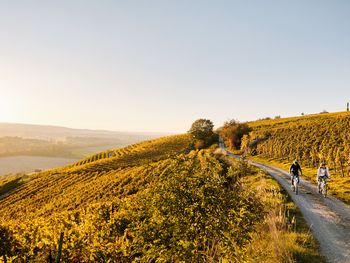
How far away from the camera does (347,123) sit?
2297 inches

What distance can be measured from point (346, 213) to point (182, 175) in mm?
11975

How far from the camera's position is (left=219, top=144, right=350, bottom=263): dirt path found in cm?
1032

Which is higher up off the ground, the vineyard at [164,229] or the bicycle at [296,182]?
the vineyard at [164,229]

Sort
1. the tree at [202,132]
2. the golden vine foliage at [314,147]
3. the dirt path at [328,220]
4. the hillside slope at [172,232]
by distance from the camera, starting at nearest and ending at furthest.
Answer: the hillside slope at [172,232], the dirt path at [328,220], the golden vine foliage at [314,147], the tree at [202,132]

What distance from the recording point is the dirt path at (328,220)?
10316 millimetres

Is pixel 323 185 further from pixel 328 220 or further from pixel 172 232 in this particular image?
pixel 172 232

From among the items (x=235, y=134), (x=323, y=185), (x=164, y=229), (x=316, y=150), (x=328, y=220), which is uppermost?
(x=235, y=134)

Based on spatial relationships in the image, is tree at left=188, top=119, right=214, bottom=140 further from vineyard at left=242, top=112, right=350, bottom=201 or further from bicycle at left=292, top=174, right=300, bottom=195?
bicycle at left=292, top=174, right=300, bottom=195

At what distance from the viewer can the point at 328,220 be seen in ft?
47.0

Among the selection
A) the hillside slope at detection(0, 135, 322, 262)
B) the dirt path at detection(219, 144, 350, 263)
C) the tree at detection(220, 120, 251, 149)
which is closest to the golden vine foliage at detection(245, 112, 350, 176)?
the tree at detection(220, 120, 251, 149)

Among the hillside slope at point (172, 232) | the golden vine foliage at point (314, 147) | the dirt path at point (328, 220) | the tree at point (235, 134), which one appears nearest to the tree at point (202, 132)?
the tree at point (235, 134)

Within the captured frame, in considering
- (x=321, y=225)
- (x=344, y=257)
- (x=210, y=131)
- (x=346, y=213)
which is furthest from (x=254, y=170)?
(x=210, y=131)

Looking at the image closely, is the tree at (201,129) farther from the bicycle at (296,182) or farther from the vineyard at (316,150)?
the bicycle at (296,182)

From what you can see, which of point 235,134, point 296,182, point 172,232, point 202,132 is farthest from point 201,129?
point 172,232
